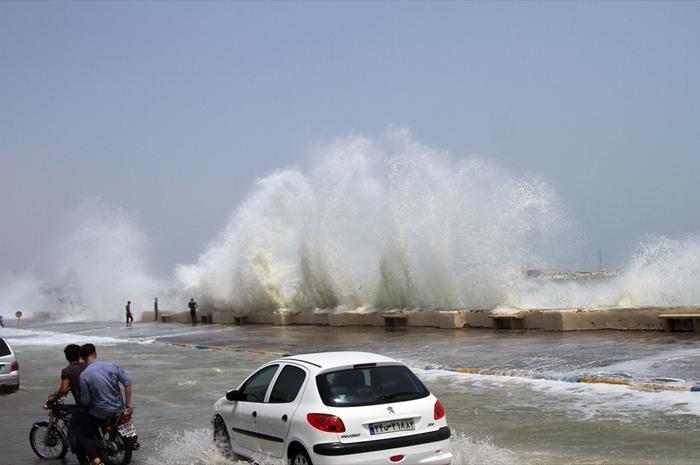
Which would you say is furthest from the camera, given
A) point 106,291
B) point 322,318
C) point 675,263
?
point 106,291

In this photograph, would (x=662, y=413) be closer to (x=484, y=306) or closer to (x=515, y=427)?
(x=515, y=427)

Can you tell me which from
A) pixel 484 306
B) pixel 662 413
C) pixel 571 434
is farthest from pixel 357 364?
pixel 484 306

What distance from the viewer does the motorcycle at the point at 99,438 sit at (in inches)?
284

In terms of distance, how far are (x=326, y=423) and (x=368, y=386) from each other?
0.63 meters

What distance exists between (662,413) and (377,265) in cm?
2121

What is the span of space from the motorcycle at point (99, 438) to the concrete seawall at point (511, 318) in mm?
13197

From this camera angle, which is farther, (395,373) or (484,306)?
(484,306)

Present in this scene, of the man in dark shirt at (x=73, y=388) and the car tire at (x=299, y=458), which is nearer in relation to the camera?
the car tire at (x=299, y=458)

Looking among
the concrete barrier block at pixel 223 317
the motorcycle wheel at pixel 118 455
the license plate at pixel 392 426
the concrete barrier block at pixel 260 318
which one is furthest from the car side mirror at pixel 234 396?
the concrete barrier block at pixel 223 317

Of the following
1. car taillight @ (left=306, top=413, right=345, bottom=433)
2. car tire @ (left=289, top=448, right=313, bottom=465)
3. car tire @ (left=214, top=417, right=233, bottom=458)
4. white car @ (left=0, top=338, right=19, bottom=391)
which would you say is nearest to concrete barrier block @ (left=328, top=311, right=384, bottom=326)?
white car @ (left=0, top=338, right=19, bottom=391)

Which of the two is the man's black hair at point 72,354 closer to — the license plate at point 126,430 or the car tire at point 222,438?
the license plate at point 126,430

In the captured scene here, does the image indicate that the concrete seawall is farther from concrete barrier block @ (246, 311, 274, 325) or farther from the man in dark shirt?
the man in dark shirt

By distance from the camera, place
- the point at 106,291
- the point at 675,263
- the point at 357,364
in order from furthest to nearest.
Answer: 1. the point at 106,291
2. the point at 675,263
3. the point at 357,364

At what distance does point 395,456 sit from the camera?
581 cm
